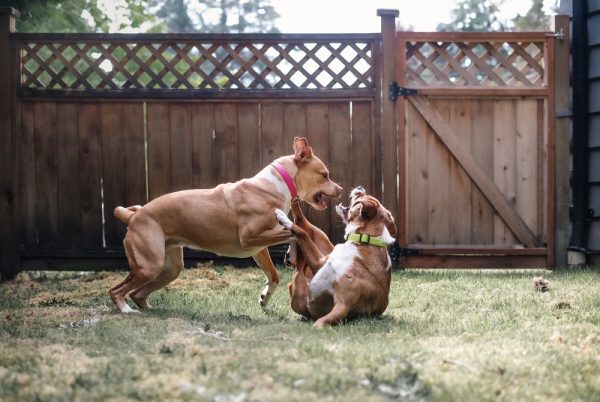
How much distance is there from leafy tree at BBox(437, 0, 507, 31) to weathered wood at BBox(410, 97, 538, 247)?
2504 centimetres

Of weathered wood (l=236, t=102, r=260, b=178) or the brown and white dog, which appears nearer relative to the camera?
the brown and white dog

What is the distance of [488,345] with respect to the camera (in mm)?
3732

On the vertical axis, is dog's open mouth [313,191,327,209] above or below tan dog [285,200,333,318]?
above

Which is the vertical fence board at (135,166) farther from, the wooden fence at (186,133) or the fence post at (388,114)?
the fence post at (388,114)

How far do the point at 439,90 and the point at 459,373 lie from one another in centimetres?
436

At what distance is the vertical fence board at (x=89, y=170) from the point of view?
23.6ft

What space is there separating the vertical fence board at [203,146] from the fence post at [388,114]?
155cm

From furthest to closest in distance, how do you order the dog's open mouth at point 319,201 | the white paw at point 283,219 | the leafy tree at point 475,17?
the leafy tree at point 475,17 < the dog's open mouth at point 319,201 < the white paw at point 283,219

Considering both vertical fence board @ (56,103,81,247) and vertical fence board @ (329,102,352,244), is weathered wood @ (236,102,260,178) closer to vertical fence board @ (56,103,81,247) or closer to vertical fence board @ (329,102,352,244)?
vertical fence board @ (329,102,352,244)

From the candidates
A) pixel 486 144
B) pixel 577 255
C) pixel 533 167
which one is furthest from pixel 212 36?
pixel 577 255

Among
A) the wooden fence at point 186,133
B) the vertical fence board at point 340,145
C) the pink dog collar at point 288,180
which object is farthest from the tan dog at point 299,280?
the wooden fence at point 186,133

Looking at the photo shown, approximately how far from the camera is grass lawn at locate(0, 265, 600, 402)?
2.92 metres

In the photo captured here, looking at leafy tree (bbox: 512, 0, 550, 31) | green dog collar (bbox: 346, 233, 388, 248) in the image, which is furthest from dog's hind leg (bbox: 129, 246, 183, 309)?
leafy tree (bbox: 512, 0, 550, 31)

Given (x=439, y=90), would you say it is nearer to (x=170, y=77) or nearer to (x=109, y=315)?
(x=109, y=315)
